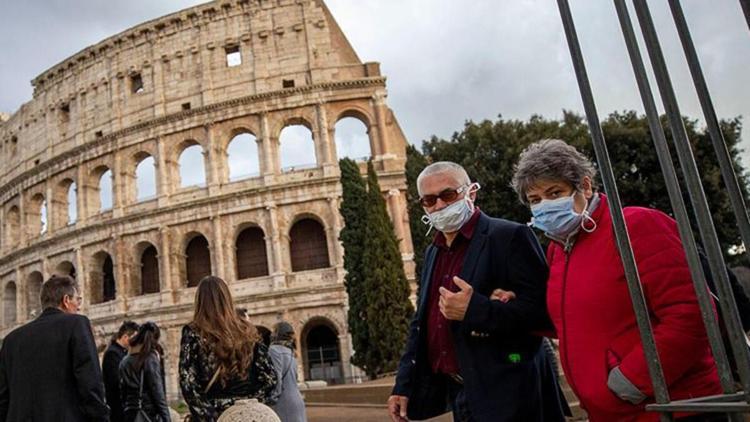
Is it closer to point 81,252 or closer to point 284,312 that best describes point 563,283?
point 284,312

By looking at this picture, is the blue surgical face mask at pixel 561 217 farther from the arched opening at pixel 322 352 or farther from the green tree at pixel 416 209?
the arched opening at pixel 322 352

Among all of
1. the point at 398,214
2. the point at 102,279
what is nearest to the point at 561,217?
the point at 398,214

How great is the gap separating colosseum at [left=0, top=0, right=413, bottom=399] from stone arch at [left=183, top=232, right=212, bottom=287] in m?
0.07

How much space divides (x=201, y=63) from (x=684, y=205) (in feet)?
88.5

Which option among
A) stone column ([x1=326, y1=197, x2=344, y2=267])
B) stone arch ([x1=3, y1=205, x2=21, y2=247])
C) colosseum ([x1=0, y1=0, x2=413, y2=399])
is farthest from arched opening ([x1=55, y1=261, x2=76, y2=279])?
stone column ([x1=326, y1=197, x2=344, y2=267])

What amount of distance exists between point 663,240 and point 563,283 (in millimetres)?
441

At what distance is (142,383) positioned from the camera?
16.4 ft

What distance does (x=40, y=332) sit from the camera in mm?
3961

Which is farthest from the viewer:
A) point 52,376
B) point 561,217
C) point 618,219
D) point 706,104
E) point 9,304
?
point 9,304

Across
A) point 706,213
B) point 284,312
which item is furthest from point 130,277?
point 706,213

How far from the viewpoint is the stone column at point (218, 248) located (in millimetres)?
23266

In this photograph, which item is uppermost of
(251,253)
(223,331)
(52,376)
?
(251,253)

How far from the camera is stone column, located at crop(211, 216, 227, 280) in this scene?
916 inches

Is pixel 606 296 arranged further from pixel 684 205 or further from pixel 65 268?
pixel 65 268
